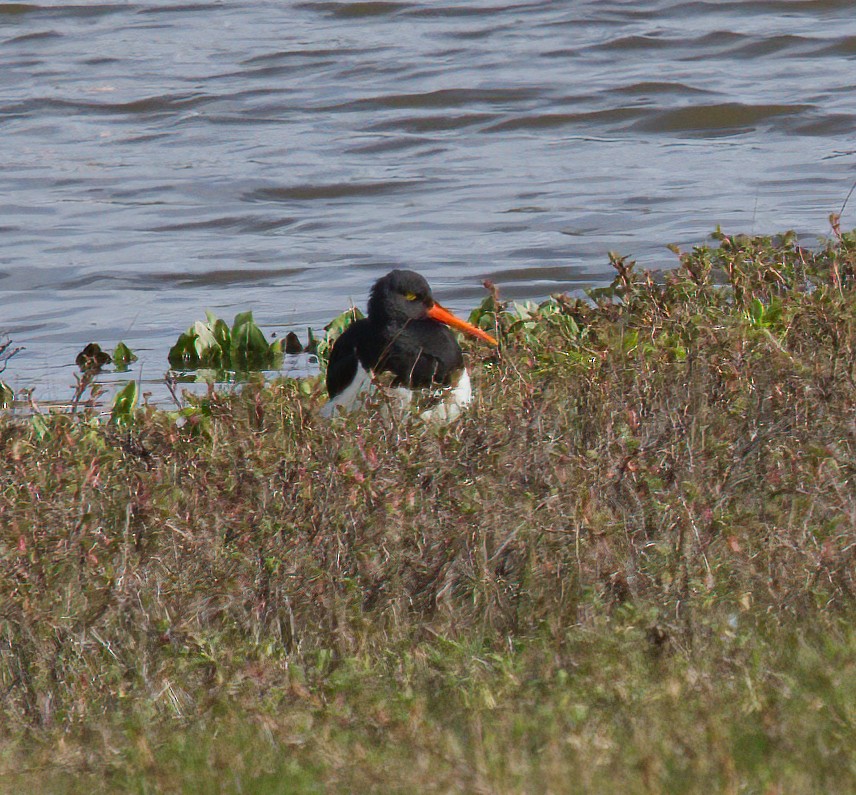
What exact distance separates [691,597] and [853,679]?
70 cm

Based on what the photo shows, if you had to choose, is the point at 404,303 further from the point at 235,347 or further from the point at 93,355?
the point at 93,355

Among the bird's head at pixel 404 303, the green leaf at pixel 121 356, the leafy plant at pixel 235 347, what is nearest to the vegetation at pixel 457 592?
the bird's head at pixel 404 303

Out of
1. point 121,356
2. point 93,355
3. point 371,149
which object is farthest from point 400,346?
point 371,149

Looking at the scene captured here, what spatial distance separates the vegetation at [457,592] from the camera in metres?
3.69

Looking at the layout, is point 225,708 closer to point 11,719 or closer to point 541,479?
point 11,719

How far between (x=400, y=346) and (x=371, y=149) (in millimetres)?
8324

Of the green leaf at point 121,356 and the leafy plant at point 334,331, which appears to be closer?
the leafy plant at point 334,331

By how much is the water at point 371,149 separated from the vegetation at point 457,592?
406 centimetres

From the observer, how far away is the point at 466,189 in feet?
45.5

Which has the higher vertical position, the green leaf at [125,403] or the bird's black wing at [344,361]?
the bird's black wing at [344,361]

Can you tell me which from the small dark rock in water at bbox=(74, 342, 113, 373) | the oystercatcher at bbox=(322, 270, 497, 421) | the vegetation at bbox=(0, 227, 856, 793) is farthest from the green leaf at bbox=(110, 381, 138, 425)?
the small dark rock in water at bbox=(74, 342, 113, 373)

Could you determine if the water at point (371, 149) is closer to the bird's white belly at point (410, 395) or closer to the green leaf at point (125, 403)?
the green leaf at point (125, 403)

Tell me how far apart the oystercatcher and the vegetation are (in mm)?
1262

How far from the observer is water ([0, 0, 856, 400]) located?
1164 centimetres
